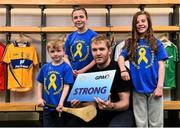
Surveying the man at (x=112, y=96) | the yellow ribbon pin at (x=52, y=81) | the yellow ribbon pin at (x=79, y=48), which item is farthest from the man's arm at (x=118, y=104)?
the yellow ribbon pin at (x=79, y=48)

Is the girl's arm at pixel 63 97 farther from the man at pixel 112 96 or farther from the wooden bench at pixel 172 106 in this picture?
the wooden bench at pixel 172 106

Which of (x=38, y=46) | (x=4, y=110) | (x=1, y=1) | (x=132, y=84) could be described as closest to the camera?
(x=132, y=84)

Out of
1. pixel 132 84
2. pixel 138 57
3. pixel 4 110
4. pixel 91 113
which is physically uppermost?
pixel 138 57

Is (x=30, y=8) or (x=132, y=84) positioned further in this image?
(x=30, y=8)

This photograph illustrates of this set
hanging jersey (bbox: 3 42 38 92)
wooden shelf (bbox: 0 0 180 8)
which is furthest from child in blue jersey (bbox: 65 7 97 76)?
hanging jersey (bbox: 3 42 38 92)

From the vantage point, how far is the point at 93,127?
1783 mm

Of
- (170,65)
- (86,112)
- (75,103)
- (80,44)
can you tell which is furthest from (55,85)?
(170,65)

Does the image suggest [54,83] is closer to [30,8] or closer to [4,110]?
[4,110]

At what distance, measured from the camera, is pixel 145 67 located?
2.04m

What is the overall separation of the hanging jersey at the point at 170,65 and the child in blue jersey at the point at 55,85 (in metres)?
1.79

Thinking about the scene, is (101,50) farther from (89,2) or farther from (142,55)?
(89,2)

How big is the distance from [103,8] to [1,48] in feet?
4.59

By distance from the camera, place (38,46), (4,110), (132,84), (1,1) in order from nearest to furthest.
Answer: (132,84) < (4,110) < (1,1) < (38,46)

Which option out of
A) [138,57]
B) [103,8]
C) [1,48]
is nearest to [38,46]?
[1,48]
